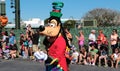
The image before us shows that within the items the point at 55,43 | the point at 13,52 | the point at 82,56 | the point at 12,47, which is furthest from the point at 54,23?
the point at 12,47

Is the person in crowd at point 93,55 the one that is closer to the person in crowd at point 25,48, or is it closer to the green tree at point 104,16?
the person in crowd at point 25,48

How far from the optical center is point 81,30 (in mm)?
18922

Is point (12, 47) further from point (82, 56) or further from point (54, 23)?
point (54, 23)

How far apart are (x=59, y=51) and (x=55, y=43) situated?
7.2 inches

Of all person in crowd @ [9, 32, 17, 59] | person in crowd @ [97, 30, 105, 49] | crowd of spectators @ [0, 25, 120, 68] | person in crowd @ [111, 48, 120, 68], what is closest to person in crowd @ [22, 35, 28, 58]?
crowd of spectators @ [0, 25, 120, 68]

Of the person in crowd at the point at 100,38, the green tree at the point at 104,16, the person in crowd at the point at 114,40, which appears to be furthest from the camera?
the green tree at the point at 104,16

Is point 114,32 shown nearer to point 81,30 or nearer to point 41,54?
point 81,30

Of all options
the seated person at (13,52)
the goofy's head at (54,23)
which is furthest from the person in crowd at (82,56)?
the goofy's head at (54,23)

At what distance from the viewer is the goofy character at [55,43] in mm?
7625

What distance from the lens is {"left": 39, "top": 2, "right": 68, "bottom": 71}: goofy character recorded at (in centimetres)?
762

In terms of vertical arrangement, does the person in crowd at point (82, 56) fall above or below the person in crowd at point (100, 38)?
below

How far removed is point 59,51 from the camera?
7.65 meters

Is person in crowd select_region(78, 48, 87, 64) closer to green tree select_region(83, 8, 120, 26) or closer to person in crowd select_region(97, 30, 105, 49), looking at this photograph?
person in crowd select_region(97, 30, 105, 49)

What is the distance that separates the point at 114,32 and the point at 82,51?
1.56 meters
